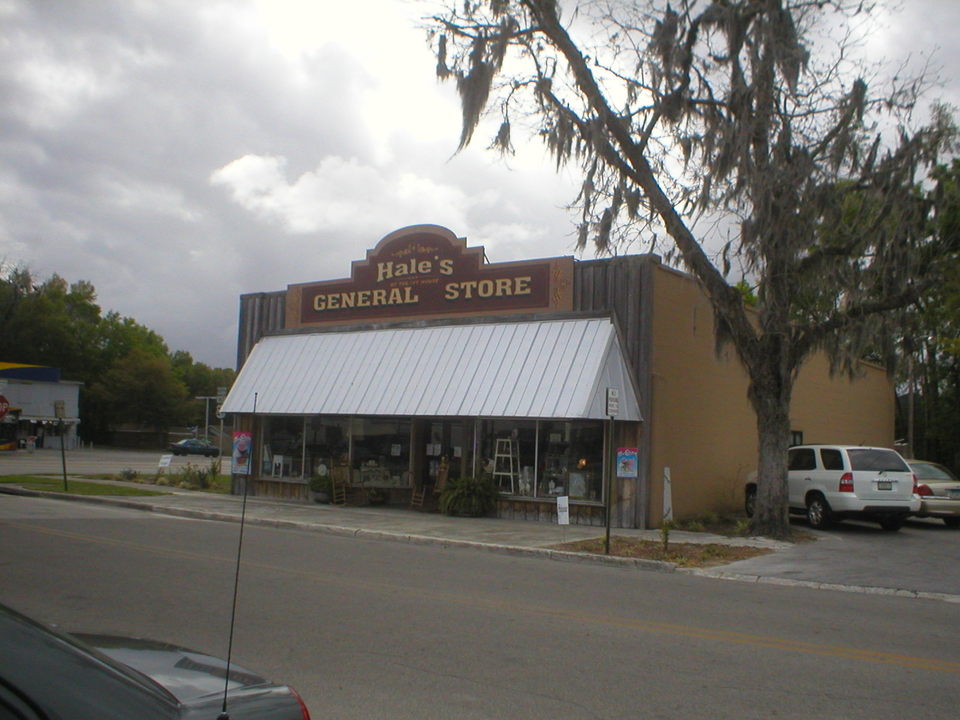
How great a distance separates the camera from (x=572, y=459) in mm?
19672

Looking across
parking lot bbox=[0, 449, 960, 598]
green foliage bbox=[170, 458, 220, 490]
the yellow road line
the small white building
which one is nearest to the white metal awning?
parking lot bbox=[0, 449, 960, 598]

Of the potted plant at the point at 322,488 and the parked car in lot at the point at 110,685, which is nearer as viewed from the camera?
the parked car in lot at the point at 110,685

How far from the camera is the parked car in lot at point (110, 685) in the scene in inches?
95.8

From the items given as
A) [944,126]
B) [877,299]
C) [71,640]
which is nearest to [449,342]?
[877,299]

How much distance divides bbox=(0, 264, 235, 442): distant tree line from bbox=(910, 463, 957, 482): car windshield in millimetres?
64415

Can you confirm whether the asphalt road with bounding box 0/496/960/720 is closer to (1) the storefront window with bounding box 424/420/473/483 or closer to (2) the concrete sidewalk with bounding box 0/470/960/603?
(2) the concrete sidewalk with bounding box 0/470/960/603

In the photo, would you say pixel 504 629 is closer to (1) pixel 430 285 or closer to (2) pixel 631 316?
(2) pixel 631 316

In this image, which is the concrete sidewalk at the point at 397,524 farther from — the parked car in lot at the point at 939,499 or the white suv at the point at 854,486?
the parked car in lot at the point at 939,499

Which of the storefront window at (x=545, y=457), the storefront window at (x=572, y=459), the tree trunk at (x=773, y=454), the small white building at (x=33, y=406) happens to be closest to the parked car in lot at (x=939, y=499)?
the tree trunk at (x=773, y=454)

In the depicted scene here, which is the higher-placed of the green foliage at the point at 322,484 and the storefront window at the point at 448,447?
the storefront window at the point at 448,447

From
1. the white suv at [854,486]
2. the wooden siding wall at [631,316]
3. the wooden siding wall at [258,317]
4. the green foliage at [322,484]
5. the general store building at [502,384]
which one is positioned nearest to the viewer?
the white suv at [854,486]

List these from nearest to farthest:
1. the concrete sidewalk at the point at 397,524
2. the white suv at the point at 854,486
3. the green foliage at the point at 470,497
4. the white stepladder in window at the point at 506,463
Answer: the concrete sidewalk at the point at 397,524, the white suv at the point at 854,486, the green foliage at the point at 470,497, the white stepladder in window at the point at 506,463

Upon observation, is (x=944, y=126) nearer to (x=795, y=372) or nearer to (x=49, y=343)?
(x=795, y=372)

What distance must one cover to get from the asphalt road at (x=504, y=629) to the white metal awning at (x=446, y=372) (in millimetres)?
5563
